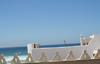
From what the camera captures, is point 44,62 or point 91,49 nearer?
point 44,62

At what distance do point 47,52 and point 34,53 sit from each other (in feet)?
3.77

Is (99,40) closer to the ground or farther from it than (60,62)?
farther from it

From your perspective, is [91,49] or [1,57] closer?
[1,57]

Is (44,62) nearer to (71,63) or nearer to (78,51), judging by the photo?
(71,63)

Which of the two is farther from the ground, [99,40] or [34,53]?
[99,40]

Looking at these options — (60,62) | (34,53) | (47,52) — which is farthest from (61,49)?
(60,62)

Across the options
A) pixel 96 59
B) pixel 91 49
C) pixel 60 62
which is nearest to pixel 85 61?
pixel 96 59

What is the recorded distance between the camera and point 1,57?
5.55 m

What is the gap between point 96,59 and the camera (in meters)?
5.34

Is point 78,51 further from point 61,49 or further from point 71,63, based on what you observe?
point 71,63

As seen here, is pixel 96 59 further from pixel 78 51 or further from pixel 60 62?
pixel 78 51

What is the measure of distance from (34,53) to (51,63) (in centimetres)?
673

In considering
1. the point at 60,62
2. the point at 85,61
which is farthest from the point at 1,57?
the point at 85,61

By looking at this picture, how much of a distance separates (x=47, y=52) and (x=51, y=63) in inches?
254
